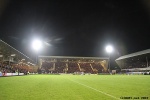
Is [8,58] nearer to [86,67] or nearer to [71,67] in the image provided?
[71,67]

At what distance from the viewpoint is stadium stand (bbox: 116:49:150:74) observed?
79575mm

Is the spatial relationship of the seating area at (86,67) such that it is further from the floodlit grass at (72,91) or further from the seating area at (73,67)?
the floodlit grass at (72,91)

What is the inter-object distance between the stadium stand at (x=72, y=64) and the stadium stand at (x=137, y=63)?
13.6 metres

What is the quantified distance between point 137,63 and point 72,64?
126ft

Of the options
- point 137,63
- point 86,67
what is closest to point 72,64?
point 86,67

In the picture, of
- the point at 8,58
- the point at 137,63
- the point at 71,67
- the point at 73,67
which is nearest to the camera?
the point at 8,58

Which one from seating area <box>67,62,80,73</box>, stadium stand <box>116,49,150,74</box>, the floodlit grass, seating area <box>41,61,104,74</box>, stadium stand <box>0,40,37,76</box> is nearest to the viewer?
the floodlit grass

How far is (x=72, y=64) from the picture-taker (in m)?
112

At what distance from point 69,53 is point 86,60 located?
12.7 meters

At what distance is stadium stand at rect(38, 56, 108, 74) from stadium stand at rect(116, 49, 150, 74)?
13.6m

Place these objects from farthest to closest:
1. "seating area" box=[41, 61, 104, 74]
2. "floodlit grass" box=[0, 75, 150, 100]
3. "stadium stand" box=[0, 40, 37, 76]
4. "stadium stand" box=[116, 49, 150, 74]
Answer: "seating area" box=[41, 61, 104, 74], "stadium stand" box=[116, 49, 150, 74], "stadium stand" box=[0, 40, 37, 76], "floodlit grass" box=[0, 75, 150, 100]

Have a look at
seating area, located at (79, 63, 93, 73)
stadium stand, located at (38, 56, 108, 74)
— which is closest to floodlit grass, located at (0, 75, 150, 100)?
stadium stand, located at (38, 56, 108, 74)

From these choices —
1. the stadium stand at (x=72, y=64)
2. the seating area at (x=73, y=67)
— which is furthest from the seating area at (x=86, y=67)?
the seating area at (x=73, y=67)

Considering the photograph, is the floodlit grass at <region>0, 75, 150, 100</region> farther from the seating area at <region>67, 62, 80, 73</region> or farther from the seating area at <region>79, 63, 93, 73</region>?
the seating area at <region>79, 63, 93, 73</region>
